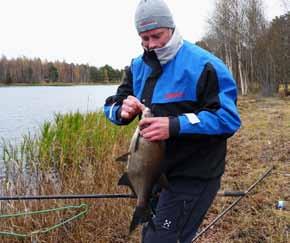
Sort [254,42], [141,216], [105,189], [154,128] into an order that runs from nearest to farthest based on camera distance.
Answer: [154,128]
[141,216]
[105,189]
[254,42]

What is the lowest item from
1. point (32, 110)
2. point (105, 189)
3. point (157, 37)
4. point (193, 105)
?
point (32, 110)

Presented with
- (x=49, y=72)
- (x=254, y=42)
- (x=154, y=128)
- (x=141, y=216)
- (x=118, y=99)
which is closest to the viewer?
(x=154, y=128)

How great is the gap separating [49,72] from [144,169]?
231 feet

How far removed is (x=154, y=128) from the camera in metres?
2.31

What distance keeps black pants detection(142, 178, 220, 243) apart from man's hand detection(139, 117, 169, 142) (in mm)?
371

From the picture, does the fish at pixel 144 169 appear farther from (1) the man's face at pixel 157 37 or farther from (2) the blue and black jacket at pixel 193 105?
(1) the man's face at pixel 157 37

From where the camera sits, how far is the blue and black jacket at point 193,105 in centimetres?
237

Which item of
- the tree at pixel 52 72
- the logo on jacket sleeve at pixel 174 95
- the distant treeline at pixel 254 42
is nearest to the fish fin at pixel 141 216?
the logo on jacket sleeve at pixel 174 95

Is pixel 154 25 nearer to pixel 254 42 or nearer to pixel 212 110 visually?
pixel 212 110

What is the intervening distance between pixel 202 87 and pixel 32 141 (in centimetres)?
441

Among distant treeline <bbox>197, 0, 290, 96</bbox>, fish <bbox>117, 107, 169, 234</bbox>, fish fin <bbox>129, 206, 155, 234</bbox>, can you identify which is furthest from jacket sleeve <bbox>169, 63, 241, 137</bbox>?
distant treeline <bbox>197, 0, 290, 96</bbox>

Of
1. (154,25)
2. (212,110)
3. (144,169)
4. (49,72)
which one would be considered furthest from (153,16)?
(49,72)

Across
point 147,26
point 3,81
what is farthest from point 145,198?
point 3,81

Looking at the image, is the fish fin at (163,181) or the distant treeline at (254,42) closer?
the fish fin at (163,181)
